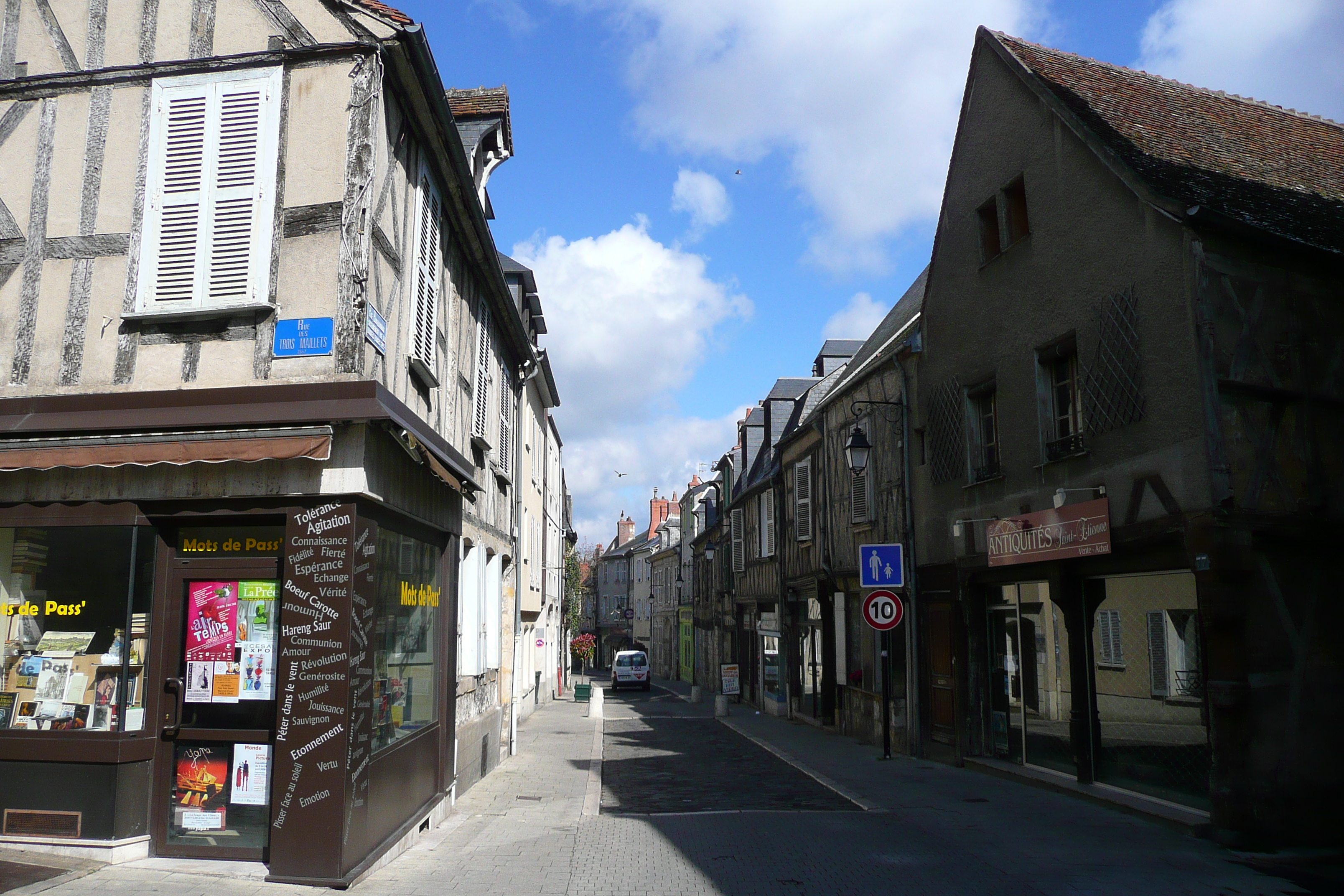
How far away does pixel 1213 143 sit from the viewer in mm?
10953

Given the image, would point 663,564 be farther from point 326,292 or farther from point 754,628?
point 326,292

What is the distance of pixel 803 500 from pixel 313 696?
51.6ft

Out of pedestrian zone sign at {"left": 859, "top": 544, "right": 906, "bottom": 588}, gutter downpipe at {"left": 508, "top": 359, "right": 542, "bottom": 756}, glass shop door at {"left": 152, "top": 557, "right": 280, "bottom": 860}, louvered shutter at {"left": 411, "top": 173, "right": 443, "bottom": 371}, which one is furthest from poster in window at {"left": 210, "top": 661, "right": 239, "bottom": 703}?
pedestrian zone sign at {"left": 859, "top": 544, "right": 906, "bottom": 588}

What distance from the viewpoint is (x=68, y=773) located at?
22.6 feet

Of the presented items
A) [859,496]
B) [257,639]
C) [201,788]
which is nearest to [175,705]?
[201,788]

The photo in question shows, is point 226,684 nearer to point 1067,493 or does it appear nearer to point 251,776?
point 251,776

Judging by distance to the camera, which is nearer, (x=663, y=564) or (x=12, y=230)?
(x=12, y=230)

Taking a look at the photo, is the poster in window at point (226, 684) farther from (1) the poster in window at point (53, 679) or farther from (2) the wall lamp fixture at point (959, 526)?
(2) the wall lamp fixture at point (959, 526)

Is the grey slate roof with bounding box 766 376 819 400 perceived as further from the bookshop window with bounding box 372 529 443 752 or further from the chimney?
the chimney

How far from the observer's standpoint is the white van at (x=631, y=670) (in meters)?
39.3

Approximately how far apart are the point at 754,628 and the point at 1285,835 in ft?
68.0

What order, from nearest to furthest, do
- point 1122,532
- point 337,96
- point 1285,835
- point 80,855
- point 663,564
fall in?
point 80,855 < point 337,96 < point 1285,835 < point 1122,532 < point 663,564

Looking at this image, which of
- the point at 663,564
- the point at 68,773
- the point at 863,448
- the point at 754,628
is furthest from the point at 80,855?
the point at 663,564

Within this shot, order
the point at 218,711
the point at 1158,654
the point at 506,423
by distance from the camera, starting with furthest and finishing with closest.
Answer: the point at 506,423
the point at 1158,654
the point at 218,711
